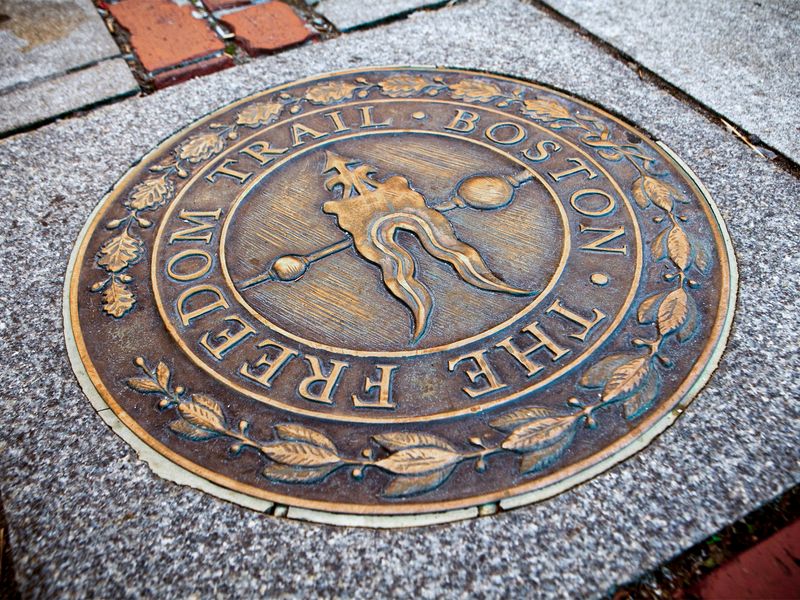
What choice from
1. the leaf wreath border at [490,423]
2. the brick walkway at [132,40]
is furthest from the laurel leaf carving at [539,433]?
the brick walkway at [132,40]

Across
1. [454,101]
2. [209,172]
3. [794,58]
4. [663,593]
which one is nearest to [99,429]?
[209,172]

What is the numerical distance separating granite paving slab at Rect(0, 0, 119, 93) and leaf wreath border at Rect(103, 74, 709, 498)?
0.91 meters

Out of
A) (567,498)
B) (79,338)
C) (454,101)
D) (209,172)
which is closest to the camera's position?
(567,498)

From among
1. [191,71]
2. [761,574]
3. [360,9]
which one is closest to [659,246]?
[761,574]

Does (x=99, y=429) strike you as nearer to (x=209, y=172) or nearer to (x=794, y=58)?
(x=209, y=172)

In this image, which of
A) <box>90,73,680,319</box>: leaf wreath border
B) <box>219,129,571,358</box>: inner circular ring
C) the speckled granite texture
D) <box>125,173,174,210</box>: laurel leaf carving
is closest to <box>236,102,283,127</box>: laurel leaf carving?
<box>90,73,680,319</box>: leaf wreath border

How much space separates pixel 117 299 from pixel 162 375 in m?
0.31

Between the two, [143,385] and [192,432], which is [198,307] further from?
[192,432]

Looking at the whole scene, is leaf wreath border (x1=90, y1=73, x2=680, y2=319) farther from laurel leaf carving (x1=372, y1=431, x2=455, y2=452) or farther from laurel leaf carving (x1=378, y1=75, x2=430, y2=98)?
laurel leaf carving (x1=372, y1=431, x2=455, y2=452)

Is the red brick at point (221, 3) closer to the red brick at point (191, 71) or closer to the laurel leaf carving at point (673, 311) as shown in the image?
the red brick at point (191, 71)

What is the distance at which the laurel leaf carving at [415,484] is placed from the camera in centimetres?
133

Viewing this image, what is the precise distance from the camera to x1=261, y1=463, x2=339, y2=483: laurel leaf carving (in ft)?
4.44

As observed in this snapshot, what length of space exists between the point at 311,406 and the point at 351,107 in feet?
3.86

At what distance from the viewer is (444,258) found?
169cm
